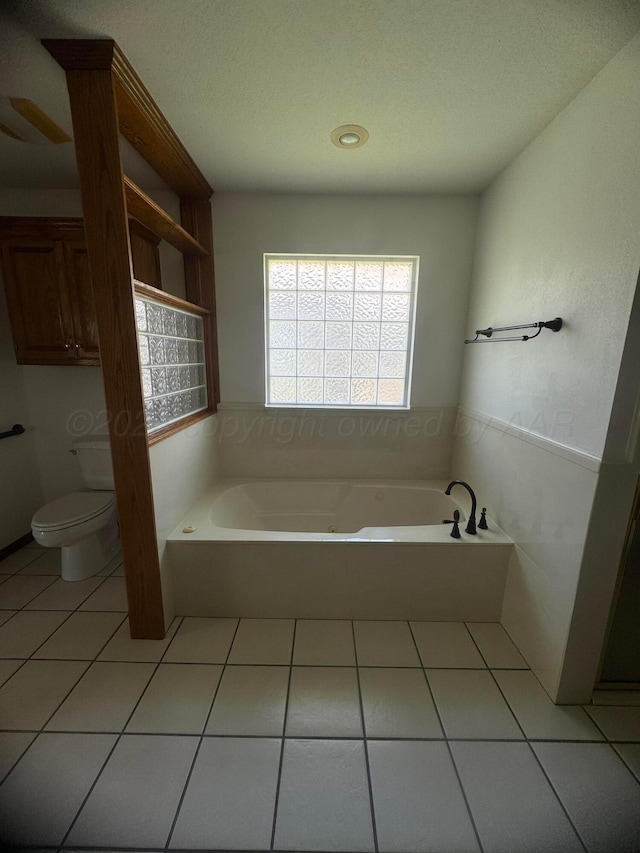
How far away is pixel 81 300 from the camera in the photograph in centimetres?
195

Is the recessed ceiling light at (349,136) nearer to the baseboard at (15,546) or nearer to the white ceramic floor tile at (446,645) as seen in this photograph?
the white ceramic floor tile at (446,645)

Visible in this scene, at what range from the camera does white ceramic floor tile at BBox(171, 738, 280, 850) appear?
880 millimetres

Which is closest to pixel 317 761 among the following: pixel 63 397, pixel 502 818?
pixel 502 818

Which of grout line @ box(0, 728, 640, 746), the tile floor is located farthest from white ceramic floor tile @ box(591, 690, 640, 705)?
grout line @ box(0, 728, 640, 746)

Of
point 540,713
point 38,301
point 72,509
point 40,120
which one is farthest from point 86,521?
point 540,713

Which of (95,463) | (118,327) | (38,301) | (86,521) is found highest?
(38,301)

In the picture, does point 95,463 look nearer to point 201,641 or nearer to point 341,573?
point 201,641

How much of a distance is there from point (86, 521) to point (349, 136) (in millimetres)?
2455

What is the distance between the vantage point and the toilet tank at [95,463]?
2.16 m

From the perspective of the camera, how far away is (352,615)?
5.40 feet

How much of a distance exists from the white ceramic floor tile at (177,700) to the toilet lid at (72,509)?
1000 mm

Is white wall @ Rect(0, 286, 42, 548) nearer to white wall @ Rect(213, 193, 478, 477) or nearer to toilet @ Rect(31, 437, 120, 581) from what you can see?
toilet @ Rect(31, 437, 120, 581)

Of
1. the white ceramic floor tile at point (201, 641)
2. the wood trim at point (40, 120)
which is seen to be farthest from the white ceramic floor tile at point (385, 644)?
the wood trim at point (40, 120)

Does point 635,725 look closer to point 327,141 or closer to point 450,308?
point 450,308
